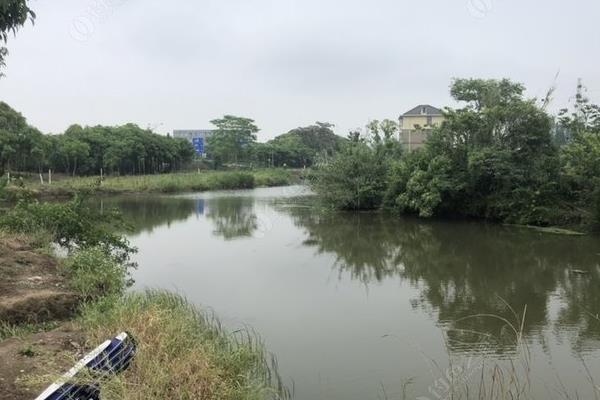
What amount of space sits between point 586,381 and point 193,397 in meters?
3.91

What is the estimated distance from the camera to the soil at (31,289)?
5.50m

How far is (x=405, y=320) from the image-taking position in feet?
24.4

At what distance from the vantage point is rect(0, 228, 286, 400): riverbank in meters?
3.87

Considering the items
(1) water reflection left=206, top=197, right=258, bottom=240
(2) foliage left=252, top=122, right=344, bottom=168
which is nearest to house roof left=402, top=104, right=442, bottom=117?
(2) foliage left=252, top=122, right=344, bottom=168

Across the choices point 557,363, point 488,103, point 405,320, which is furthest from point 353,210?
point 557,363

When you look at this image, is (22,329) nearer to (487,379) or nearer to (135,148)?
(487,379)

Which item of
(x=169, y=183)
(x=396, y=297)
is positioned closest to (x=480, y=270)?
(x=396, y=297)

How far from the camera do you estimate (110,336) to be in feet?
15.4

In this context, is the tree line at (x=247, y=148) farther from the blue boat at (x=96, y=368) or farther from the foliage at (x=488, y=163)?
the blue boat at (x=96, y=368)

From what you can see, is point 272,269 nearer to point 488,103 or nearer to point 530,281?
point 530,281

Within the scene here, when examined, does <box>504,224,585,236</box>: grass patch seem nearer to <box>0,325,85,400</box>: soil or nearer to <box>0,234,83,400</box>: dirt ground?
<box>0,234,83,400</box>: dirt ground

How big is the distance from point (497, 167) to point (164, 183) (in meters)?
23.6

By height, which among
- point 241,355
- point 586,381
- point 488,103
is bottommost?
point 586,381

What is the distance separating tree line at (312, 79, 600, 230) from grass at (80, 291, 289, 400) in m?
13.6
